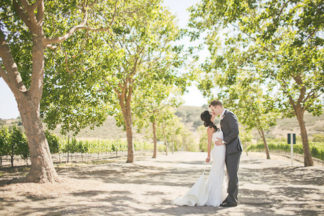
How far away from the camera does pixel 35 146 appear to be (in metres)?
8.57

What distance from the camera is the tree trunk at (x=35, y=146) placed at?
28.0 ft

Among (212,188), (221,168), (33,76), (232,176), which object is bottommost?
(212,188)

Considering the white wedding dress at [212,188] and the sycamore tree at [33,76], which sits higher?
the sycamore tree at [33,76]

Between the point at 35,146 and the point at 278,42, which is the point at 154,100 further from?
the point at 35,146

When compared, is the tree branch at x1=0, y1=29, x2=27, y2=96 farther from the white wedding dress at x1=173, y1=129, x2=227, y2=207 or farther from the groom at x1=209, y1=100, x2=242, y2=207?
the groom at x1=209, y1=100, x2=242, y2=207

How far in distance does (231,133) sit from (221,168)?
1016 millimetres

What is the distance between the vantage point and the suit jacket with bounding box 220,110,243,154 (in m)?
6.27

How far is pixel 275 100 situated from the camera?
18.0m

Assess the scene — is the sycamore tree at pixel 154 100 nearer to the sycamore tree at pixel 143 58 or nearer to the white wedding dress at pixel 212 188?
the sycamore tree at pixel 143 58

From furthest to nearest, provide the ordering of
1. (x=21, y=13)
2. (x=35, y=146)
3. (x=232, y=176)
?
(x=21, y=13) < (x=35, y=146) < (x=232, y=176)

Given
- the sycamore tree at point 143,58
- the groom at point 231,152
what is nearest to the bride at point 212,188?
the groom at point 231,152

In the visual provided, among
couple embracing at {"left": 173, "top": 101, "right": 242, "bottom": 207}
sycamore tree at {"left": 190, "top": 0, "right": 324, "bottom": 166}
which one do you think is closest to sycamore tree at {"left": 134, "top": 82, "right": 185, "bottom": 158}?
sycamore tree at {"left": 190, "top": 0, "right": 324, "bottom": 166}

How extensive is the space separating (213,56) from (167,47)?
17.2 feet

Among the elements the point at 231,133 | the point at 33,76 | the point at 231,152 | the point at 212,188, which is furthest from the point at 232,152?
the point at 33,76
